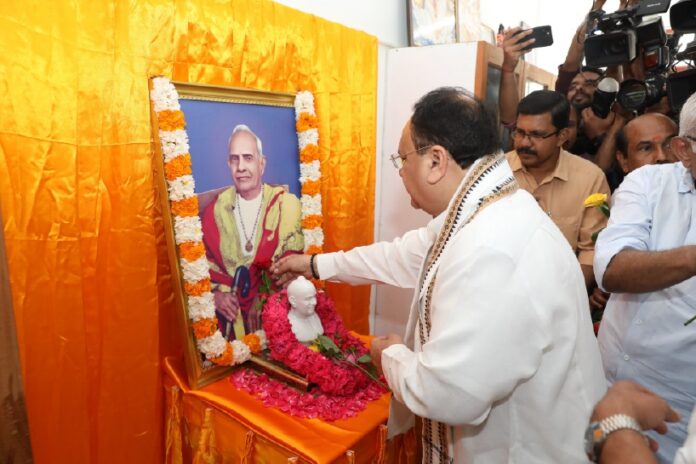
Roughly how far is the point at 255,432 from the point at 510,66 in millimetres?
2668

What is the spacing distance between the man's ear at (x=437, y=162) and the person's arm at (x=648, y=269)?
71cm

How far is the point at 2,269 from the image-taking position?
1.47 metres

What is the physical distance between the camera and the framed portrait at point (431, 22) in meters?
3.51

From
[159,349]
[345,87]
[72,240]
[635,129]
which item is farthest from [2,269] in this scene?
[635,129]

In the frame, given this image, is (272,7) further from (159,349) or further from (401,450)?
(401,450)

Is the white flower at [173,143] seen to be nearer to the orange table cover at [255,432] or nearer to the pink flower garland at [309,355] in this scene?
the pink flower garland at [309,355]

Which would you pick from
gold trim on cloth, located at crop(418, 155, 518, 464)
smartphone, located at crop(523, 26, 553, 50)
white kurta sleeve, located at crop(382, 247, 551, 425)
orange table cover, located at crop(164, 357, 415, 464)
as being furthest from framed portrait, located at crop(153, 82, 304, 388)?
smartphone, located at crop(523, 26, 553, 50)

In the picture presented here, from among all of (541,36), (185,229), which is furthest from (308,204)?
(541,36)

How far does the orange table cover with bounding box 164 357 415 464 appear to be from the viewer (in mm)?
1721

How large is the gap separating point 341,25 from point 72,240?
182 centimetres

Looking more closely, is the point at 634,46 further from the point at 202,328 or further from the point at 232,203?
the point at 202,328

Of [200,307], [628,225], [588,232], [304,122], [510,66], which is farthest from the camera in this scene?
[510,66]

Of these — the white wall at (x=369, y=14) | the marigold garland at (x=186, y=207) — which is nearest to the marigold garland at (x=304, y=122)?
the white wall at (x=369, y=14)

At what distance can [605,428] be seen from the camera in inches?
43.7
